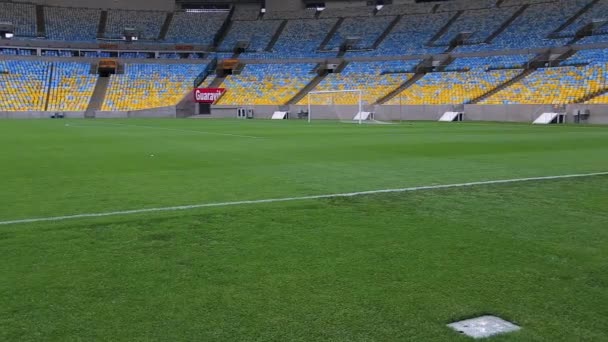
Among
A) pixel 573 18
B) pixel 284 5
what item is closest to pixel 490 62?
pixel 573 18

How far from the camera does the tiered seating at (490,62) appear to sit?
4862 centimetres

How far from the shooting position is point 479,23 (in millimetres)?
57875

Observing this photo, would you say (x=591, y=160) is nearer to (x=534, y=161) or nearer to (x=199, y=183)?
(x=534, y=161)

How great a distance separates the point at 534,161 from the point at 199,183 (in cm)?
790

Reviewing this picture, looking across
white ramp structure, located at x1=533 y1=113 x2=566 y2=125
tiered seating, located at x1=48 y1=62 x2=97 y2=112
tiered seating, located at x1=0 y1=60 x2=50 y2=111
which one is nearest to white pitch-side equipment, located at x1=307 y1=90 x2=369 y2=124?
white ramp structure, located at x1=533 y1=113 x2=566 y2=125

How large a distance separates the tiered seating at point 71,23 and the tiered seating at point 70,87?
14.5ft

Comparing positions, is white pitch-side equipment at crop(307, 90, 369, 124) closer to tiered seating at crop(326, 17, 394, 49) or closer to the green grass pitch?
tiered seating at crop(326, 17, 394, 49)

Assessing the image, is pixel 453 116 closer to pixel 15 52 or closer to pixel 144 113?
pixel 144 113

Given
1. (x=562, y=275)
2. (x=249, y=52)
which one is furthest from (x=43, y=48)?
(x=562, y=275)

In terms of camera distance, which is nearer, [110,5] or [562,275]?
[562,275]

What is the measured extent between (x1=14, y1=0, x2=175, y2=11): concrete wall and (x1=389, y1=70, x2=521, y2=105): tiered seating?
3820 centimetres

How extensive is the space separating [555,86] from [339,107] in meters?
17.5

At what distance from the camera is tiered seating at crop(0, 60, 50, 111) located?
5350 centimetres

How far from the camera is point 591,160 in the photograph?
42.0ft
